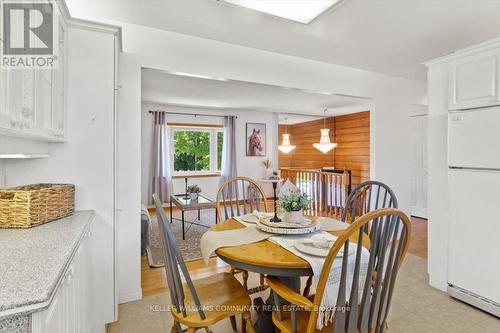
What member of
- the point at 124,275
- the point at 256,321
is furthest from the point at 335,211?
the point at 124,275

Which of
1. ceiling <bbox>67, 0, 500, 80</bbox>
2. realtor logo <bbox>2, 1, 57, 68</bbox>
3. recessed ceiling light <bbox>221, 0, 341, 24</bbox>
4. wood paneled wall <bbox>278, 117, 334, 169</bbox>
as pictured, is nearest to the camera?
realtor logo <bbox>2, 1, 57, 68</bbox>

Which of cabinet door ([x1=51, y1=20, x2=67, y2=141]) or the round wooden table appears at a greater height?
cabinet door ([x1=51, y1=20, x2=67, y2=141])

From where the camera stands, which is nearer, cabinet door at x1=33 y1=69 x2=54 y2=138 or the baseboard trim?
cabinet door at x1=33 y1=69 x2=54 y2=138

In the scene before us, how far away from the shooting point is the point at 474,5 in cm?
221

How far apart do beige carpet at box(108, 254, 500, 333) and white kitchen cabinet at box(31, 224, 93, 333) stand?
0.65m

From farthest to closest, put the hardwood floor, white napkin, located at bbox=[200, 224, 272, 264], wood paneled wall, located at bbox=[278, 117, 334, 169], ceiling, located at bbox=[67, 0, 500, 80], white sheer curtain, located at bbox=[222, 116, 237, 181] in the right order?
wood paneled wall, located at bbox=[278, 117, 334, 169], white sheer curtain, located at bbox=[222, 116, 237, 181], the hardwood floor, ceiling, located at bbox=[67, 0, 500, 80], white napkin, located at bbox=[200, 224, 272, 264]

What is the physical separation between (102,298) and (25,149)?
114 centimetres

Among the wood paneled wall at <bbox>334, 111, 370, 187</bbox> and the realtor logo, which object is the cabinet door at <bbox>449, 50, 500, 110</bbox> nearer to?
the realtor logo

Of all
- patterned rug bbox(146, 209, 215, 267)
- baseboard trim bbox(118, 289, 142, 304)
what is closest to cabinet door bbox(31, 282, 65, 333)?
baseboard trim bbox(118, 289, 142, 304)

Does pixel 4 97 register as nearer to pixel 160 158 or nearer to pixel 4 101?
pixel 4 101

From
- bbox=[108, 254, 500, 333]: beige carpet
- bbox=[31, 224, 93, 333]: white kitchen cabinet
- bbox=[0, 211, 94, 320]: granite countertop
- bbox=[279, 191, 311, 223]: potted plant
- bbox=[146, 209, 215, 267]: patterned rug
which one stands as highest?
bbox=[279, 191, 311, 223]: potted plant

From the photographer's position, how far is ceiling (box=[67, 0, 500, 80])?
2.22 meters

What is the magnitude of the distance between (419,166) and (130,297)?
221 inches

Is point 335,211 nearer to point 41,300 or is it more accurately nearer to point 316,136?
point 316,136
